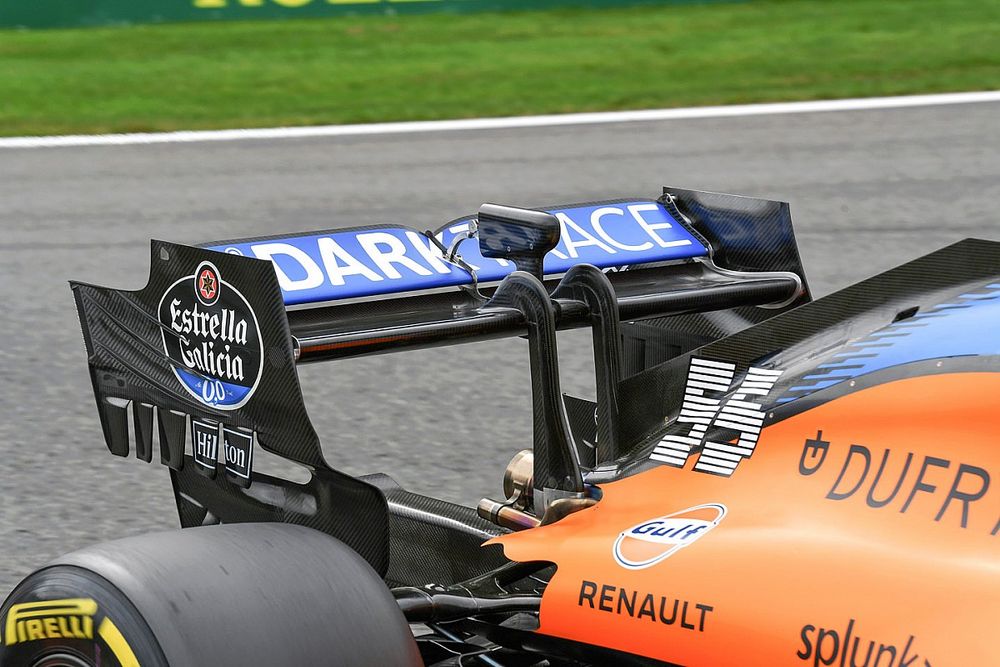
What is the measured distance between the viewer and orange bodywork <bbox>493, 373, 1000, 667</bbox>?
1892mm

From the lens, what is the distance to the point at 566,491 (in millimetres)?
2418

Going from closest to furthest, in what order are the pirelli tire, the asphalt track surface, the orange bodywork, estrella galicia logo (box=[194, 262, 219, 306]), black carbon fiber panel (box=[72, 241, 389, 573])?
the orange bodywork → the pirelli tire → black carbon fiber panel (box=[72, 241, 389, 573]) → estrella galicia logo (box=[194, 262, 219, 306]) → the asphalt track surface

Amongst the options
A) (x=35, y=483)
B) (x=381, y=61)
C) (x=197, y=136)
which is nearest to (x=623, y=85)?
(x=381, y=61)

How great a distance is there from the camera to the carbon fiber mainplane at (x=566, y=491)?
6.45 ft

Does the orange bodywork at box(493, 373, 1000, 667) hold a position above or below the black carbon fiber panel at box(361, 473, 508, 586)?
above

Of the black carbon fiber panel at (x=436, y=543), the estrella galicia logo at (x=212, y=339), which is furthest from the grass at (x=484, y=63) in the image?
the estrella galicia logo at (x=212, y=339)

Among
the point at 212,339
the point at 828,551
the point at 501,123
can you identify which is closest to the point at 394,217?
the point at 501,123

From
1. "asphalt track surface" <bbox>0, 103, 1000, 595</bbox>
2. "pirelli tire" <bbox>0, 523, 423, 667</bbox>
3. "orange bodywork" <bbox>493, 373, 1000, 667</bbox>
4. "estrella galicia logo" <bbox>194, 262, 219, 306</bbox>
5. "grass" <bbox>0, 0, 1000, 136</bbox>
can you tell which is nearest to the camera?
"orange bodywork" <bbox>493, 373, 1000, 667</bbox>

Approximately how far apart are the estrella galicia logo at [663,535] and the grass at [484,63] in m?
8.50

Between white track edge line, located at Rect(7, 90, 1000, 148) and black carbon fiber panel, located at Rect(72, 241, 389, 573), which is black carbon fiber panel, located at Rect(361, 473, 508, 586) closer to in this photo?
black carbon fiber panel, located at Rect(72, 241, 389, 573)

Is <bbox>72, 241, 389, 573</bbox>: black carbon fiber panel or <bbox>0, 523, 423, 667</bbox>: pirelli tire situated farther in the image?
<bbox>72, 241, 389, 573</bbox>: black carbon fiber panel

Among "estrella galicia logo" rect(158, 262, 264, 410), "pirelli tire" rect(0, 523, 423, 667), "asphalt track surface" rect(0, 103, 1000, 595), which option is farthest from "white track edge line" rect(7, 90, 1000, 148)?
"pirelli tire" rect(0, 523, 423, 667)

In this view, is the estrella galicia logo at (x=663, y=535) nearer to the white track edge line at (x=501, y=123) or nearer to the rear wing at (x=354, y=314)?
the rear wing at (x=354, y=314)

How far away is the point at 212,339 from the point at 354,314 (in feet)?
1.23
